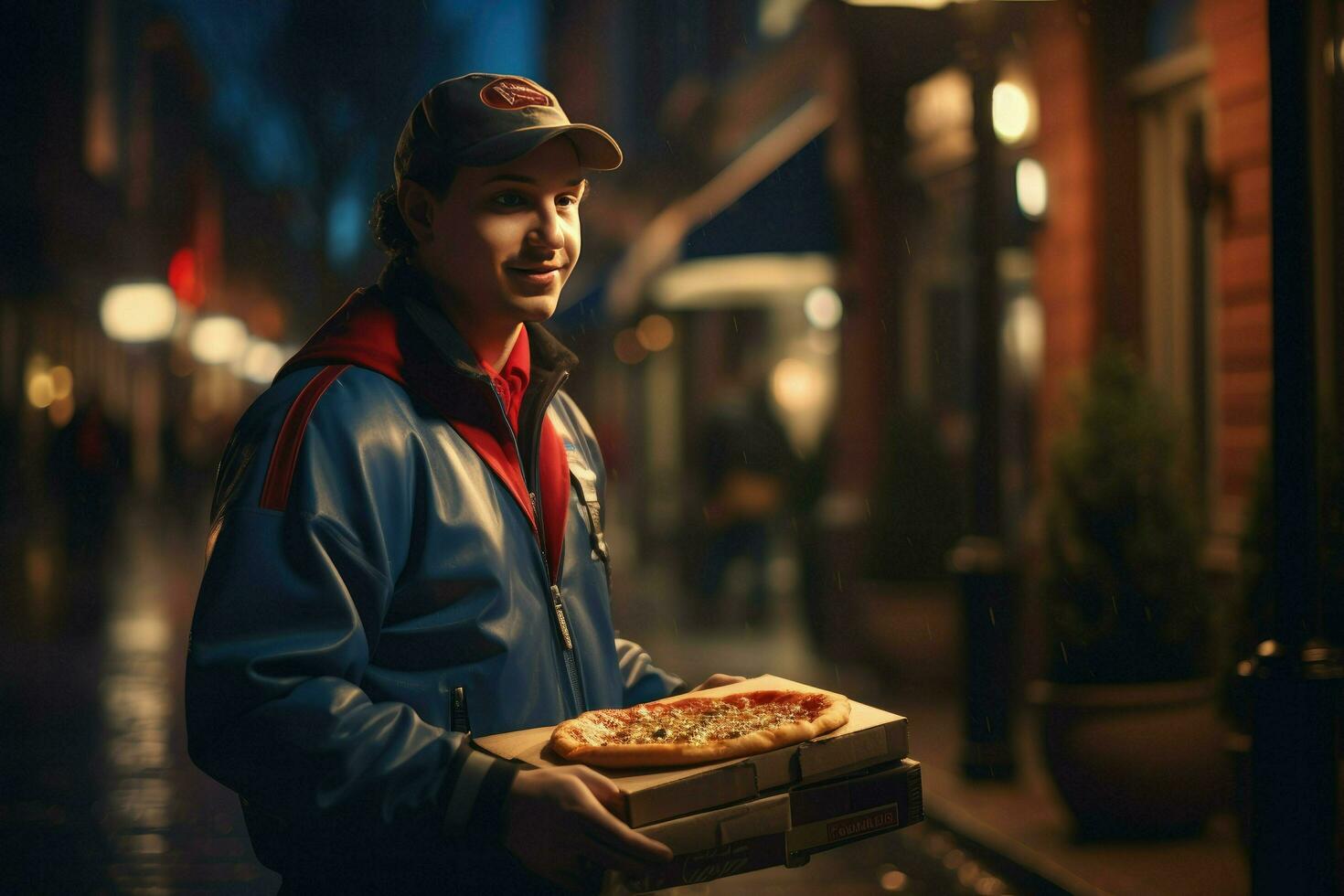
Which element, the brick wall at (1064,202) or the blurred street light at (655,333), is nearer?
the brick wall at (1064,202)

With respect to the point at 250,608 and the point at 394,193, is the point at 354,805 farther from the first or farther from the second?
the point at 394,193

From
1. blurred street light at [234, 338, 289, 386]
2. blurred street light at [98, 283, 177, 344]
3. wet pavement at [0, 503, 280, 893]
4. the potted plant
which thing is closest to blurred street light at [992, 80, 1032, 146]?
the potted plant

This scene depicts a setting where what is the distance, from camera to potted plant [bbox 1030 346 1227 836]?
616 cm

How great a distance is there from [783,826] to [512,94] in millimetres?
1241

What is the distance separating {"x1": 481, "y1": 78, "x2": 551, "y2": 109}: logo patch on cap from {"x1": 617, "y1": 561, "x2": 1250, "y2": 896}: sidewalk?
4.19 meters

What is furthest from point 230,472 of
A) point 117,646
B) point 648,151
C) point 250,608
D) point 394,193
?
point 648,151

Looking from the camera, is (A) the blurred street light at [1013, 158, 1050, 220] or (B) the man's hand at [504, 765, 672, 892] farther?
(A) the blurred street light at [1013, 158, 1050, 220]

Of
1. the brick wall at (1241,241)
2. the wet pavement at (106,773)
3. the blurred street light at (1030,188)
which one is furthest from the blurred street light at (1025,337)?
the wet pavement at (106,773)

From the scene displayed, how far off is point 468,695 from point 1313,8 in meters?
3.11

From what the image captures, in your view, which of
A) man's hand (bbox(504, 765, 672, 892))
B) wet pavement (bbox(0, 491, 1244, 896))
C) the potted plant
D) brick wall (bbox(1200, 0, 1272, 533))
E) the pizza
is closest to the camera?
man's hand (bbox(504, 765, 672, 892))

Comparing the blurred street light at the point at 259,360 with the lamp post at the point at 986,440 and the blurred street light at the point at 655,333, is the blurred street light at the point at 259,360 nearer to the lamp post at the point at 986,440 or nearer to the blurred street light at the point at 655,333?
the blurred street light at the point at 655,333

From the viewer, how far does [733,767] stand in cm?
205

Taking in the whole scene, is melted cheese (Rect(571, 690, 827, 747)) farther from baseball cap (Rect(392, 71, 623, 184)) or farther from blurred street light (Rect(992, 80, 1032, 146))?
blurred street light (Rect(992, 80, 1032, 146))

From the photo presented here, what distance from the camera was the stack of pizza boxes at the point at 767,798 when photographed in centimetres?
198
